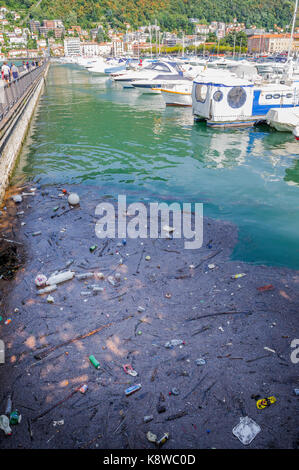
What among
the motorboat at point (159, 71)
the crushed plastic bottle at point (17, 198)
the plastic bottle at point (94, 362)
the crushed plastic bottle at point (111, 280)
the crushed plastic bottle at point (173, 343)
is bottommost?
the crushed plastic bottle at point (173, 343)

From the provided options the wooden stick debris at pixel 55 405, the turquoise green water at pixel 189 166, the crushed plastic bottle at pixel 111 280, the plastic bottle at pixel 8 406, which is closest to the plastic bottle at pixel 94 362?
the wooden stick debris at pixel 55 405

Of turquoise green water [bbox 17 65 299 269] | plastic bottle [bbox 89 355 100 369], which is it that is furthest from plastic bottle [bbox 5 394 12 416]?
turquoise green water [bbox 17 65 299 269]

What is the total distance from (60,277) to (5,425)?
2974mm

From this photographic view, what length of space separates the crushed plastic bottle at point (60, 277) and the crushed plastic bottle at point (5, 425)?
108 inches

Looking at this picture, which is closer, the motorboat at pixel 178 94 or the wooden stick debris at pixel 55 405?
the wooden stick debris at pixel 55 405

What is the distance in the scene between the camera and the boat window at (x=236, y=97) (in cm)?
1989

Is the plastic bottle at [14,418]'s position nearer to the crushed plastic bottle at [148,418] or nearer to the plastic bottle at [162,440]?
the crushed plastic bottle at [148,418]

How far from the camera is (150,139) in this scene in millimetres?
17859

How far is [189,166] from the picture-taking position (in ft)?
44.8

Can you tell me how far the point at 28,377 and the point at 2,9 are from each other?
650ft

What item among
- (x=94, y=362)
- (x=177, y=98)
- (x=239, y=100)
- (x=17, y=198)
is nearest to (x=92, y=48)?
(x=177, y=98)

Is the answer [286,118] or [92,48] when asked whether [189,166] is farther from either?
[92,48]

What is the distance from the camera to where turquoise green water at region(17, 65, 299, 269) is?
9008 millimetres

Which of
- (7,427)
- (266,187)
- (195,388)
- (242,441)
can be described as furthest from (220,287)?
(266,187)
